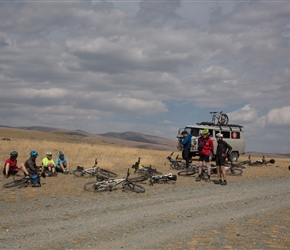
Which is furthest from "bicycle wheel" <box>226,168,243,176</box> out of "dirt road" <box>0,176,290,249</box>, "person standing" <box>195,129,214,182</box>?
"dirt road" <box>0,176,290,249</box>

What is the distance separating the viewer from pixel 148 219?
8484 mm

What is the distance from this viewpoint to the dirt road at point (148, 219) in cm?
670

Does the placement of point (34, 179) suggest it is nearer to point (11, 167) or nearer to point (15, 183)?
point (15, 183)

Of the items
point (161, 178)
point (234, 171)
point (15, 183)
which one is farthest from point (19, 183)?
point (234, 171)

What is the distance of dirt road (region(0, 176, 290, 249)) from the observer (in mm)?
6695

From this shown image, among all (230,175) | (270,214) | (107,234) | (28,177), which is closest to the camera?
(107,234)

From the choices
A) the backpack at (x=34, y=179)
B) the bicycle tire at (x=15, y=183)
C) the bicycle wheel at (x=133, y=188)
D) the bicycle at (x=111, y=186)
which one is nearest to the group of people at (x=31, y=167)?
the backpack at (x=34, y=179)

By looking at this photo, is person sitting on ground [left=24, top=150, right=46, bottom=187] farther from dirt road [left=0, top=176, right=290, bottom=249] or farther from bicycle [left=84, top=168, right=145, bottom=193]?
bicycle [left=84, top=168, right=145, bottom=193]

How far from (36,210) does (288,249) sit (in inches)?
248

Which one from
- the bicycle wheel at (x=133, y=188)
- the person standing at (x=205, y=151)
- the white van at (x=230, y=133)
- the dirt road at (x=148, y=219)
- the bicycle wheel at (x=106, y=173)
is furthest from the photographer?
the white van at (x=230, y=133)

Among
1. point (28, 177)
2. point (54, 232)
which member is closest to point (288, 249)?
point (54, 232)

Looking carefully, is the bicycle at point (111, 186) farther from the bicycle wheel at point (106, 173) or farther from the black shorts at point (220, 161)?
the black shorts at point (220, 161)

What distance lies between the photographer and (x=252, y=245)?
6.54 m

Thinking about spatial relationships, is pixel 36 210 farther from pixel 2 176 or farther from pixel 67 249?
pixel 2 176
